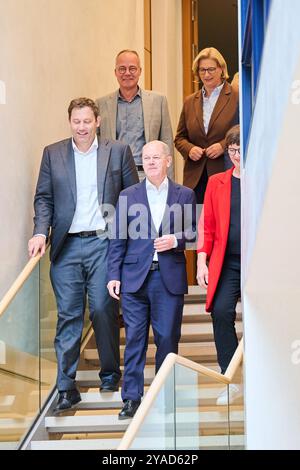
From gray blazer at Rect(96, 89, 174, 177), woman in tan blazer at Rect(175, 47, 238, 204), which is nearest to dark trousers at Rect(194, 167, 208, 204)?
woman in tan blazer at Rect(175, 47, 238, 204)

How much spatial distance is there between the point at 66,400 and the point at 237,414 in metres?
1.33

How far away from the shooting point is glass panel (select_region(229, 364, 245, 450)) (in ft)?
22.6

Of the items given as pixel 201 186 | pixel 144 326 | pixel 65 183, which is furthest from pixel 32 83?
pixel 144 326

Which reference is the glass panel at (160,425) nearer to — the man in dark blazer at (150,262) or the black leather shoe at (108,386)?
the man in dark blazer at (150,262)

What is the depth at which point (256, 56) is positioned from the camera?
559 cm

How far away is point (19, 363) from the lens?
25.2ft

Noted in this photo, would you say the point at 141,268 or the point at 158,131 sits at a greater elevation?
the point at 158,131

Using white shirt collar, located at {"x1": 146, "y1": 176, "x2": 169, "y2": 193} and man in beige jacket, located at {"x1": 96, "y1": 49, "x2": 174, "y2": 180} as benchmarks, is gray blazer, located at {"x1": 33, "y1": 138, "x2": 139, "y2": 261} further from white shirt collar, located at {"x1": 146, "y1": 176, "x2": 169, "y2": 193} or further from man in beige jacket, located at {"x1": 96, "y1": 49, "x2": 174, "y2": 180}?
man in beige jacket, located at {"x1": 96, "y1": 49, "x2": 174, "y2": 180}

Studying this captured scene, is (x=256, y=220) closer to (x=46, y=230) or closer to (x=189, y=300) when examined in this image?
(x=46, y=230)

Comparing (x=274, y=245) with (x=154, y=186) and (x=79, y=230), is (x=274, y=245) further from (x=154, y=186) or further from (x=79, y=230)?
(x=79, y=230)

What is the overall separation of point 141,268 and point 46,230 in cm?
89

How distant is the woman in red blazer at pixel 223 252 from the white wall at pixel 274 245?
3.83 ft
